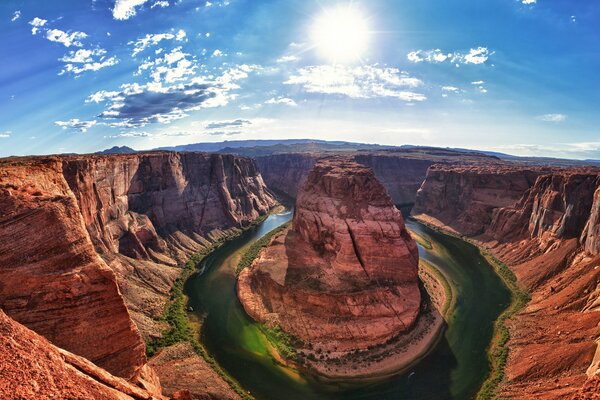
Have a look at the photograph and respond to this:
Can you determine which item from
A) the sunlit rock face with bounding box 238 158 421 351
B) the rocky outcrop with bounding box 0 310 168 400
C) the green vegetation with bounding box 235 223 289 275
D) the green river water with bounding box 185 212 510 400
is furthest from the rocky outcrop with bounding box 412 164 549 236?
the rocky outcrop with bounding box 0 310 168 400

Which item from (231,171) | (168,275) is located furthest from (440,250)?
(231,171)

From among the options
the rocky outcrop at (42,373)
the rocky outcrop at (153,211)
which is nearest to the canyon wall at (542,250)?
the rocky outcrop at (42,373)


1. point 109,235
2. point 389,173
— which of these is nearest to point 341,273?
point 109,235

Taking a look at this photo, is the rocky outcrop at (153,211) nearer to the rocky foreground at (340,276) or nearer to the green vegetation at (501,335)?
the rocky foreground at (340,276)

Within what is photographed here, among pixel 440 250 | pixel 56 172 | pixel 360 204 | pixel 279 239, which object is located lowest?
pixel 440 250

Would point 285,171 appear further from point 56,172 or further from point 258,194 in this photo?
point 56,172

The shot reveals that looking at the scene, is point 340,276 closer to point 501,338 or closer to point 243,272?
point 243,272
